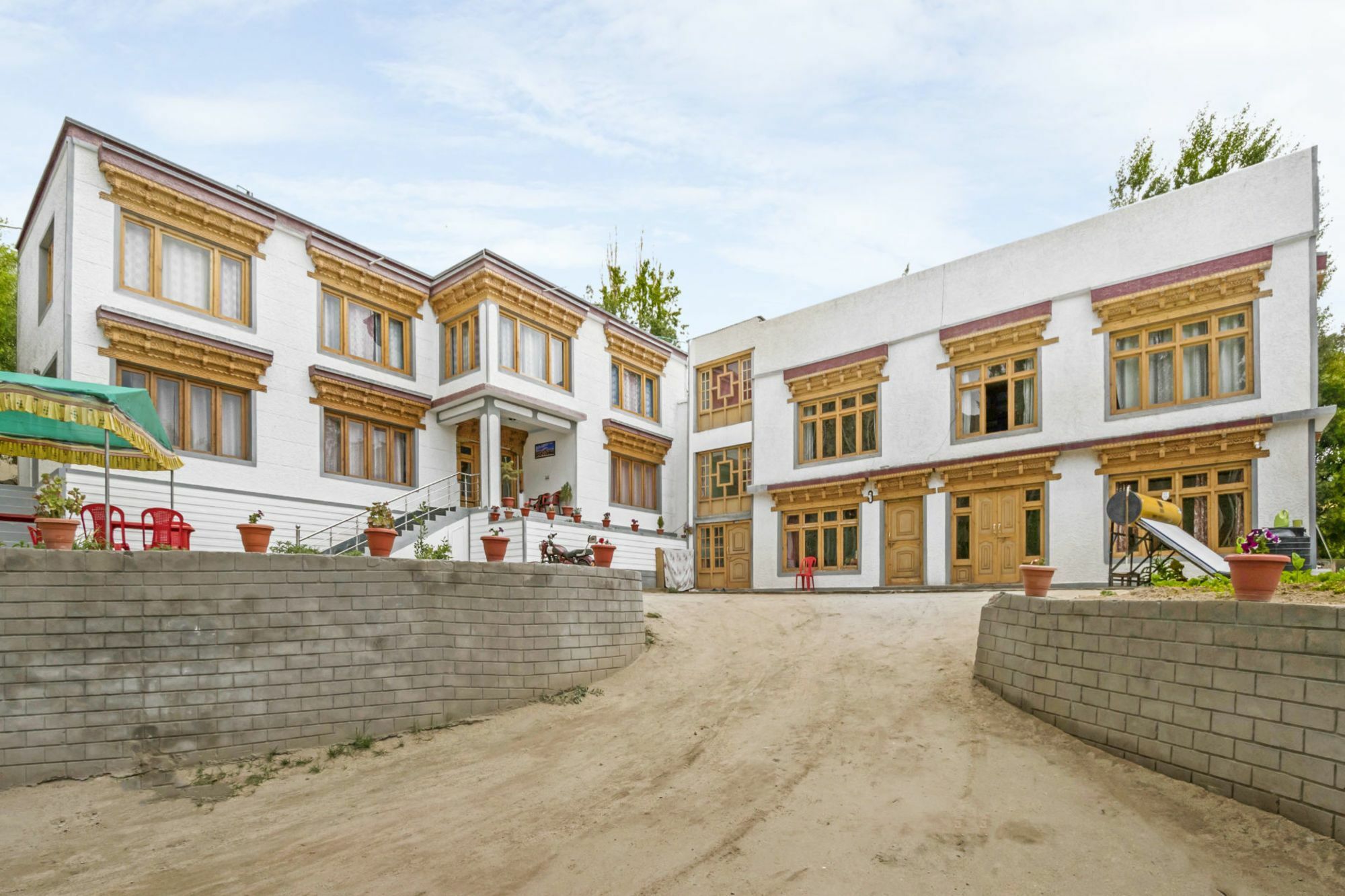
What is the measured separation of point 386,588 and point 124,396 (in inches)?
138

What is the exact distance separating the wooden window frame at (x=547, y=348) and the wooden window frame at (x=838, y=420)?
6.26m

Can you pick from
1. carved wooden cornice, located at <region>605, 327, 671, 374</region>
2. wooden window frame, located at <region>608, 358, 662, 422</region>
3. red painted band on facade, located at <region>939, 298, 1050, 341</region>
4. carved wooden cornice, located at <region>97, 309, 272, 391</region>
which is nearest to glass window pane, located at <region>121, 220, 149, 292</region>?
carved wooden cornice, located at <region>97, 309, 272, 391</region>

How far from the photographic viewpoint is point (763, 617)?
13328 mm

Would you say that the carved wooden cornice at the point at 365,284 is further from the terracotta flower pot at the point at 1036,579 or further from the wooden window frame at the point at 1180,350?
the wooden window frame at the point at 1180,350

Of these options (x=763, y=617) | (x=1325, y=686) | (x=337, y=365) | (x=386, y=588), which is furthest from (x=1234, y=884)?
(x=337, y=365)

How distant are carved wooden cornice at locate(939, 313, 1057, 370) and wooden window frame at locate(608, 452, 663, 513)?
9367mm

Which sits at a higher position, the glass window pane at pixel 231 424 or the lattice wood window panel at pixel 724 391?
the lattice wood window panel at pixel 724 391

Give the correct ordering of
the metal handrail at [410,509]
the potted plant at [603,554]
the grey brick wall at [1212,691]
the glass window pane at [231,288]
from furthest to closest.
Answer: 1. the glass window pane at [231,288]
2. the metal handrail at [410,509]
3. the potted plant at [603,554]
4. the grey brick wall at [1212,691]

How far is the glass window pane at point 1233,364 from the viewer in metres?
13.7

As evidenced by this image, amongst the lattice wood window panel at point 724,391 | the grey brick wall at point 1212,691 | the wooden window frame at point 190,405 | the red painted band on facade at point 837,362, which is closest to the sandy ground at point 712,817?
the grey brick wall at point 1212,691

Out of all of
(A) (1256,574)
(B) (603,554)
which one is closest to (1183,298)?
(A) (1256,574)

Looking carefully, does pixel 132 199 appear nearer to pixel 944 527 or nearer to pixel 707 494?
pixel 707 494

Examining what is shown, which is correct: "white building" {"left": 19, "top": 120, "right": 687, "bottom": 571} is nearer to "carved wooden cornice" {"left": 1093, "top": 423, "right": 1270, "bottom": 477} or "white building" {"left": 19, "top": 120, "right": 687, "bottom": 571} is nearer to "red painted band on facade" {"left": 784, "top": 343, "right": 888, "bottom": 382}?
"red painted band on facade" {"left": 784, "top": 343, "right": 888, "bottom": 382}

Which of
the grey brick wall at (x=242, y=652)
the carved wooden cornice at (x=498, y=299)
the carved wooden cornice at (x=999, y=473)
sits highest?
the carved wooden cornice at (x=498, y=299)
